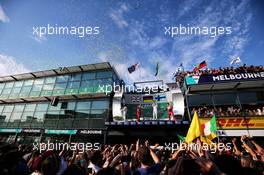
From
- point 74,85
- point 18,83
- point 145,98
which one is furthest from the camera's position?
point 18,83

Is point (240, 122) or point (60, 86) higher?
point (60, 86)

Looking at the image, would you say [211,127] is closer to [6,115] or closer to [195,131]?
[195,131]

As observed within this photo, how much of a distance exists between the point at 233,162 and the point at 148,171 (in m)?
1.34

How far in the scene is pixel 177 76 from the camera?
735 inches

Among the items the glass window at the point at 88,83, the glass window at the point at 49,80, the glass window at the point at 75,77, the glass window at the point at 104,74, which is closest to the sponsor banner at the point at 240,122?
the glass window at the point at 104,74

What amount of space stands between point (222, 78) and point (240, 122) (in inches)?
165

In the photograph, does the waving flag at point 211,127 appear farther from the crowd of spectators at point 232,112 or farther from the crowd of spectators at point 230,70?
the crowd of spectators at point 230,70

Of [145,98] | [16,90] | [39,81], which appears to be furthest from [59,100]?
[145,98]

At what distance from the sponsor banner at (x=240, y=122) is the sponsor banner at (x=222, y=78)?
359cm

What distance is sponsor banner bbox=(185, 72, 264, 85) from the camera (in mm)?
14242

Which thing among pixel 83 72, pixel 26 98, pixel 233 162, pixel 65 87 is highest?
pixel 83 72

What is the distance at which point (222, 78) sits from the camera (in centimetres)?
1498

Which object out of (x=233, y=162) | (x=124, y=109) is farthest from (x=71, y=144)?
(x=233, y=162)

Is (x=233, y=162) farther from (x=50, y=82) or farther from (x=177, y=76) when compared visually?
(x=50, y=82)
